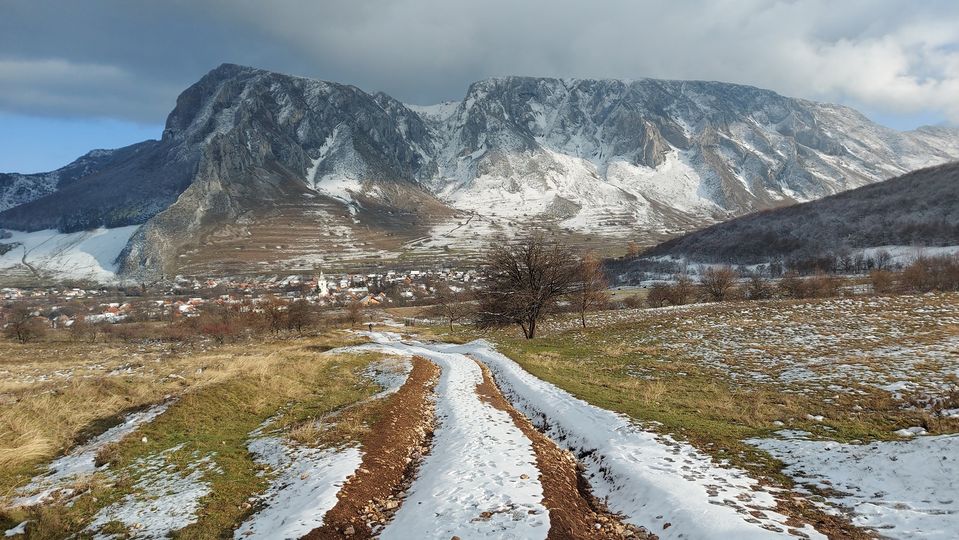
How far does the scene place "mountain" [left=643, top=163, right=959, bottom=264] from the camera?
133 meters

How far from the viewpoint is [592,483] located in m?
10.9

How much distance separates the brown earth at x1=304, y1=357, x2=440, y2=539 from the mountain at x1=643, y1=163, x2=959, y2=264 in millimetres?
166176

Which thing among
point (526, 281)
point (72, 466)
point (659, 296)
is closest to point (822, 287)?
point (659, 296)

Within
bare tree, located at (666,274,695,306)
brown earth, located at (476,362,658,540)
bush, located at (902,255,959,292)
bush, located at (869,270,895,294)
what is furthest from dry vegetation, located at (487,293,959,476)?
bare tree, located at (666,274,695,306)

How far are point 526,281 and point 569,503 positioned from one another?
37258mm

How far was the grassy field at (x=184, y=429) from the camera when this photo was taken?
9.42 metres

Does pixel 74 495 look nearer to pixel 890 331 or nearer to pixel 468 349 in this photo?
pixel 468 349

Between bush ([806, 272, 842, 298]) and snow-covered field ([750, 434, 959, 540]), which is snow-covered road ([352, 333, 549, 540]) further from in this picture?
bush ([806, 272, 842, 298])

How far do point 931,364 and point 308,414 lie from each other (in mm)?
28000

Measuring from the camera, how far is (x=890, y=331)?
30109 mm

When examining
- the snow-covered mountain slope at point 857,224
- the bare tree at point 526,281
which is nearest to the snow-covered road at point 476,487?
the bare tree at point 526,281

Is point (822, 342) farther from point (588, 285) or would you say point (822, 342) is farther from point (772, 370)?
point (588, 285)

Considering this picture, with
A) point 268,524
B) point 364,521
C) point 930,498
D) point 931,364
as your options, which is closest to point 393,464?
point 364,521

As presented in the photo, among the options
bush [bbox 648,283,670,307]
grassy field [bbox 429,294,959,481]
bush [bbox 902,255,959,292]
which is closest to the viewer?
grassy field [bbox 429,294,959,481]
